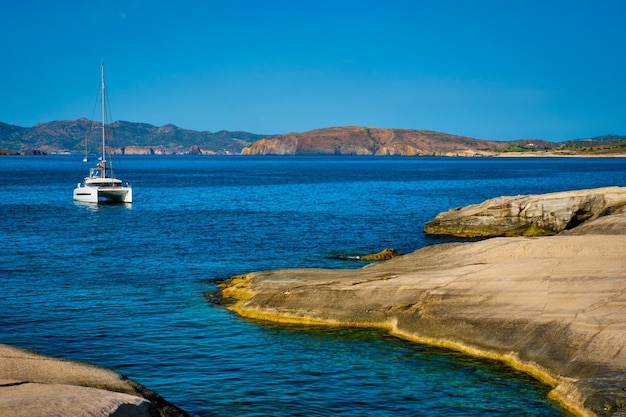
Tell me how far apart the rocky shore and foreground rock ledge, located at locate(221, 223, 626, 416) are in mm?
36

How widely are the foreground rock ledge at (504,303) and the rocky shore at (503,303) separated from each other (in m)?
0.04

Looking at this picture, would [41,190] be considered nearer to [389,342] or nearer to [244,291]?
[244,291]

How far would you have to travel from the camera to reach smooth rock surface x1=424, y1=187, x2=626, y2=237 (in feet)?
159

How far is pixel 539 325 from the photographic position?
2216cm

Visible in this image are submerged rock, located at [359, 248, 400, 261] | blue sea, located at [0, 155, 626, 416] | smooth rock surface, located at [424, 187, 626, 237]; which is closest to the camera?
blue sea, located at [0, 155, 626, 416]

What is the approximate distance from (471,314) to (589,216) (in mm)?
27881

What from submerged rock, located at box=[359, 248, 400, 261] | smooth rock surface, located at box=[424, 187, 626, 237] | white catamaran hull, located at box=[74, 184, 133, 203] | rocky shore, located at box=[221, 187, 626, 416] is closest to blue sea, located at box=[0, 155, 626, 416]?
rocky shore, located at box=[221, 187, 626, 416]

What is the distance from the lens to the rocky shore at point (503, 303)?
1984 cm

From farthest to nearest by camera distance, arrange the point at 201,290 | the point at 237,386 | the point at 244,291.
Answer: the point at 201,290 → the point at 244,291 → the point at 237,386

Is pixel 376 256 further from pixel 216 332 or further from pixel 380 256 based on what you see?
pixel 216 332

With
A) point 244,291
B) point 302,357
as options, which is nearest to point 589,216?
point 244,291

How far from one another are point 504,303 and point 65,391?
48.5ft

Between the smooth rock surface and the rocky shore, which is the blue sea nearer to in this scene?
the rocky shore

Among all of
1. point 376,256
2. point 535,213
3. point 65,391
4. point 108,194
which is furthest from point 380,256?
point 108,194
